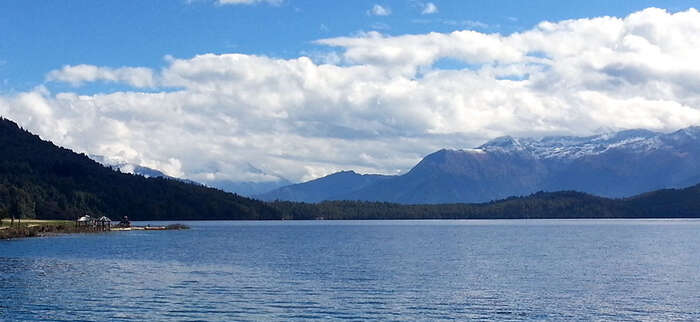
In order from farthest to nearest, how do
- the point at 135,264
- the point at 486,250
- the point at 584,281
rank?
the point at 486,250 → the point at 135,264 → the point at 584,281

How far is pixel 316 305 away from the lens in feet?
257

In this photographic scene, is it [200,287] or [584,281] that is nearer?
[200,287]

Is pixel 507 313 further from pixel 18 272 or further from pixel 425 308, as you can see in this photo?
pixel 18 272

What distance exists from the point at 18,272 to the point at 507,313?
7129 centimetres

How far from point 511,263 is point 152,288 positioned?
64488 millimetres

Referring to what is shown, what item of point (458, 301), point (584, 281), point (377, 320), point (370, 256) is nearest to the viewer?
point (377, 320)

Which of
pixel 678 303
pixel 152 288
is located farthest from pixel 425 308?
pixel 152 288

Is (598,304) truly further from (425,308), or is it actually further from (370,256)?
(370,256)

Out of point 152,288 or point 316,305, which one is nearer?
point 316,305

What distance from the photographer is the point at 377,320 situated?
69562 mm

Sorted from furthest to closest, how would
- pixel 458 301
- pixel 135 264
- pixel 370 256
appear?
pixel 370 256 → pixel 135 264 → pixel 458 301

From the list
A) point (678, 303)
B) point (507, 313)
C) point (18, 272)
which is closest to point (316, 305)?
point (507, 313)

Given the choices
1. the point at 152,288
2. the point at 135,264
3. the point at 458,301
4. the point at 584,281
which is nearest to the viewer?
the point at 458,301

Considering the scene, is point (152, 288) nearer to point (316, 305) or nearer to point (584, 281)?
point (316, 305)
